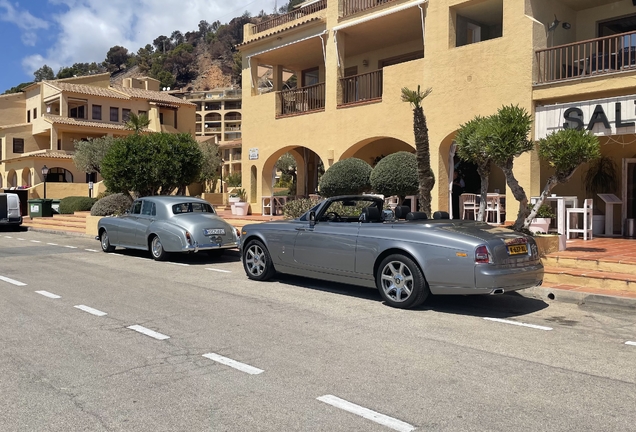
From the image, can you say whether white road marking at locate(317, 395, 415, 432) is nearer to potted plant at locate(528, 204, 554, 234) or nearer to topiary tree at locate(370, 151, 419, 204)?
potted plant at locate(528, 204, 554, 234)

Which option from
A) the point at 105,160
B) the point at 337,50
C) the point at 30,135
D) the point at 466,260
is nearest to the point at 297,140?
the point at 337,50

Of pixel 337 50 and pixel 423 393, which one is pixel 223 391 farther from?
pixel 337 50

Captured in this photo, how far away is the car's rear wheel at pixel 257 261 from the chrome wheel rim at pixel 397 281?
8.60 feet

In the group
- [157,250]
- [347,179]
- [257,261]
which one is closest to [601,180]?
[347,179]

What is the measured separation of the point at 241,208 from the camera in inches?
856

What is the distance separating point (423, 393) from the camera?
448 centimetres

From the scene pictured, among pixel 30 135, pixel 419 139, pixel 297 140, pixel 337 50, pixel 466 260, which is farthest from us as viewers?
pixel 30 135

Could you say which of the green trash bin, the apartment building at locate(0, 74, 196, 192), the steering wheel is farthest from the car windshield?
the apartment building at locate(0, 74, 196, 192)

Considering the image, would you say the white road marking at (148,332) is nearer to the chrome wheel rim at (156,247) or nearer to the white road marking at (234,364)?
the white road marking at (234,364)

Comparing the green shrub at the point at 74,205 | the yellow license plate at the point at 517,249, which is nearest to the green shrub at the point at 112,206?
the green shrub at the point at 74,205

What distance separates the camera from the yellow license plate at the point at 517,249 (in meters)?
7.46

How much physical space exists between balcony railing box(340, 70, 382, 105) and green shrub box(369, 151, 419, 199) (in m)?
5.25

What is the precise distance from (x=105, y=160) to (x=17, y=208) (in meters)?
7.04

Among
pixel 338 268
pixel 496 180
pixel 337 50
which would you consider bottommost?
pixel 338 268
